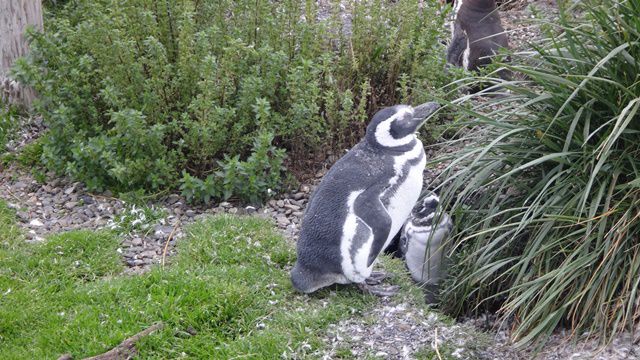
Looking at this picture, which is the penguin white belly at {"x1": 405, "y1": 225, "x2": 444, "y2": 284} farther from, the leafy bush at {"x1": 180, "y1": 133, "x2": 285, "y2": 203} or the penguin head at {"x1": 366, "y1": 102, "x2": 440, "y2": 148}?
the leafy bush at {"x1": 180, "y1": 133, "x2": 285, "y2": 203}

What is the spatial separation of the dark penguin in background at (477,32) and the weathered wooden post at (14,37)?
3.42m

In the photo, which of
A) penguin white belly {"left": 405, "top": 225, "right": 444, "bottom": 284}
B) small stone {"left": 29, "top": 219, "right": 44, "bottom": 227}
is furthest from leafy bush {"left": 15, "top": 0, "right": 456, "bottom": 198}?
penguin white belly {"left": 405, "top": 225, "right": 444, "bottom": 284}

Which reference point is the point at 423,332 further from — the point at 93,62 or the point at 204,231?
the point at 93,62

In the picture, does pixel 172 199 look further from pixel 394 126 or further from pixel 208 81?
pixel 394 126

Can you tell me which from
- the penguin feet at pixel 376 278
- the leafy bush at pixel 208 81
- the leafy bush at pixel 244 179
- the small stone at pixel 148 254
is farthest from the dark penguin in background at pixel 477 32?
the small stone at pixel 148 254

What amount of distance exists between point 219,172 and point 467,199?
1.61 m

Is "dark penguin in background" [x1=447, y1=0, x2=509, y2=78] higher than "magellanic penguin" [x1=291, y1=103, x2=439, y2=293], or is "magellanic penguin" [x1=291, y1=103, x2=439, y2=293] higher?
"dark penguin in background" [x1=447, y1=0, x2=509, y2=78]

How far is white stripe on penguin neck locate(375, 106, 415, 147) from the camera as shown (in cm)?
438

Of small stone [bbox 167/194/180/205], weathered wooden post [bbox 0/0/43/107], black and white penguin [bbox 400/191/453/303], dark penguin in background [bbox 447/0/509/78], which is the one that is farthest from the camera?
weathered wooden post [bbox 0/0/43/107]

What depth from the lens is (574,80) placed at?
450cm

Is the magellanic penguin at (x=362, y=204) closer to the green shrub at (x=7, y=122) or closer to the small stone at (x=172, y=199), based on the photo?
the small stone at (x=172, y=199)

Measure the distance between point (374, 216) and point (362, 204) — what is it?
0.09 m

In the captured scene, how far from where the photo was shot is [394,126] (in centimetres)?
438

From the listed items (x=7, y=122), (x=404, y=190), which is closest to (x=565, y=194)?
(x=404, y=190)
